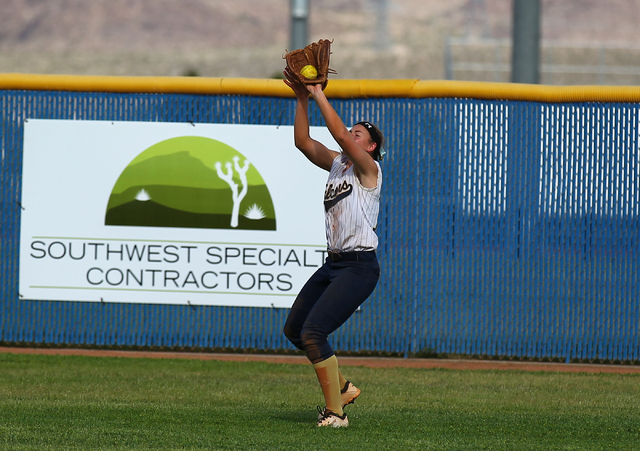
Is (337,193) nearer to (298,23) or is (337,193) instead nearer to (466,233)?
(466,233)

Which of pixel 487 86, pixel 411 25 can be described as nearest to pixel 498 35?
pixel 411 25

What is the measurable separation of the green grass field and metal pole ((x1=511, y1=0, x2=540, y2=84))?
531 cm

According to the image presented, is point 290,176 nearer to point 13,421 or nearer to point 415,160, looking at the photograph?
point 415,160

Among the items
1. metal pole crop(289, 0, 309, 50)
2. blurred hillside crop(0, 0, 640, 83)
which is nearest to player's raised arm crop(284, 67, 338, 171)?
metal pole crop(289, 0, 309, 50)

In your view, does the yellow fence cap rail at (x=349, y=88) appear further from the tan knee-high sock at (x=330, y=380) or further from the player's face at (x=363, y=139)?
the tan knee-high sock at (x=330, y=380)

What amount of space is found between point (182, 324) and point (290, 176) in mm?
1622

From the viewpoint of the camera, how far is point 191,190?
Result: 7.93 m

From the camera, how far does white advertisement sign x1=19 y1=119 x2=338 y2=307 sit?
7.88 m

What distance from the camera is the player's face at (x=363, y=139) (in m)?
5.26

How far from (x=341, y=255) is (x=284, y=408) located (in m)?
1.38

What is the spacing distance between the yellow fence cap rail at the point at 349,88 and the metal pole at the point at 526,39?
3.97 metres

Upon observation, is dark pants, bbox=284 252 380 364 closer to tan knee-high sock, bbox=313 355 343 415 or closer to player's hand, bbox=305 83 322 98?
tan knee-high sock, bbox=313 355 343 415

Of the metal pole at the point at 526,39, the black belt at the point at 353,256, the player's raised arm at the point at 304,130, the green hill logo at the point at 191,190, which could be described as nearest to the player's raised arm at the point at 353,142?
the player's raised arm at the point at 304,130

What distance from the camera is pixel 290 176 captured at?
311 inches
